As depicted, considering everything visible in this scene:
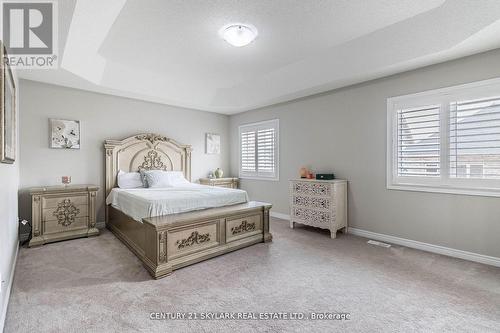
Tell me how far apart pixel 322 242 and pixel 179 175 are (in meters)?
2.92

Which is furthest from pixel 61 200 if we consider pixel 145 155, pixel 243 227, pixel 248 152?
pixel 248 152

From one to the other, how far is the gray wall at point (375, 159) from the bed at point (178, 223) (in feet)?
5.05

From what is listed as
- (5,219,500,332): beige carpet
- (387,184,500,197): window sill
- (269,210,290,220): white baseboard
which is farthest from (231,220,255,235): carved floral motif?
(387,184,500,197): window sill

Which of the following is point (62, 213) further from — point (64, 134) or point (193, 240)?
point (193, 240)

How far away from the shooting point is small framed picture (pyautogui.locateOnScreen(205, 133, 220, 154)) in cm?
586

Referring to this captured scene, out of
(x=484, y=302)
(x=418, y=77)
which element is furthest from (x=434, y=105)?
(x=484, y=302)

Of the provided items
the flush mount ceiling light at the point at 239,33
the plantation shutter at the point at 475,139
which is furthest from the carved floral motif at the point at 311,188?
the flush mount ceiling light at the point at 239,33

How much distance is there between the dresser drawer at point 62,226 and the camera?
11.5 feet

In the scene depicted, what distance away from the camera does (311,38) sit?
2.92m

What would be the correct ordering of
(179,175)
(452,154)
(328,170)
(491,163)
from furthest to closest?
(179,175) → (328,170) → (452,154) → (491,163)

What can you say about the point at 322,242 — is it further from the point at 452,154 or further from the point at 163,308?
the point at 163,308

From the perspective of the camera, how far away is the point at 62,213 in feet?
11.9

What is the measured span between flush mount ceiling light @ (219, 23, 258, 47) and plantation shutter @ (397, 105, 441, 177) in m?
2.31

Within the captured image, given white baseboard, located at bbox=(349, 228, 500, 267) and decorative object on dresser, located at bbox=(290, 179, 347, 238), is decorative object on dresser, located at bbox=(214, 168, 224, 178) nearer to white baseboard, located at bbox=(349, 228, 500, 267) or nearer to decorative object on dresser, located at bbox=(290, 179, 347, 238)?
decorative object on dresser, located at bbox=(290, 179, 347, 238)
